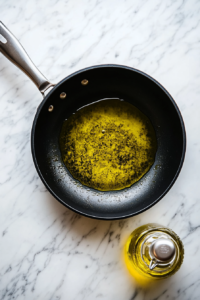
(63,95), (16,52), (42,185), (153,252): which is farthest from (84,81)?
(153,252)

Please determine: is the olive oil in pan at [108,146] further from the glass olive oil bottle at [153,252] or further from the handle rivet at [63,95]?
the glass olive oil bottle at [153,252]

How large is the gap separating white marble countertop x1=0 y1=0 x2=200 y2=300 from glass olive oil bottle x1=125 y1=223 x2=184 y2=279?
47 millimetres

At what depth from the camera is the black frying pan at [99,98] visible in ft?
2.72

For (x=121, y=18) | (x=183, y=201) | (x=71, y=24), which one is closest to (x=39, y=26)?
(x=71, y=24)

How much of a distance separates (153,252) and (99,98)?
539 mm

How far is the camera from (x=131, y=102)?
92 cm

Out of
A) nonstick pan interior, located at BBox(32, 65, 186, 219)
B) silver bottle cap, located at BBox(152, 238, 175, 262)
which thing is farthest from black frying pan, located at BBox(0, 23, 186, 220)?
silver bottle cap, located at BBox(152, 238, 175, 262)

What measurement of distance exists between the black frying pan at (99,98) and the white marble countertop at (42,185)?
5cm

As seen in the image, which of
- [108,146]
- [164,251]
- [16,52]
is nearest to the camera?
[164,251]

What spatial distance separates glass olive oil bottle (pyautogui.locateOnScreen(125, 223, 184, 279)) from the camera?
25.5 inches

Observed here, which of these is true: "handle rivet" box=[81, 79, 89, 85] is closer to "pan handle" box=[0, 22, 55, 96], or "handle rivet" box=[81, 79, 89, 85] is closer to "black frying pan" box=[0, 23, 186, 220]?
"black frying pan" box=[0, 23, 186, 220]

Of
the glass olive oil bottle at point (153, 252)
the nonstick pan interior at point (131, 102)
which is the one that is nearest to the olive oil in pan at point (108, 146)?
the nonstick pan interior at point (131, 102)

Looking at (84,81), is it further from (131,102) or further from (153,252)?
(153,252)

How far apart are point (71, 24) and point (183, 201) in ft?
2.36
